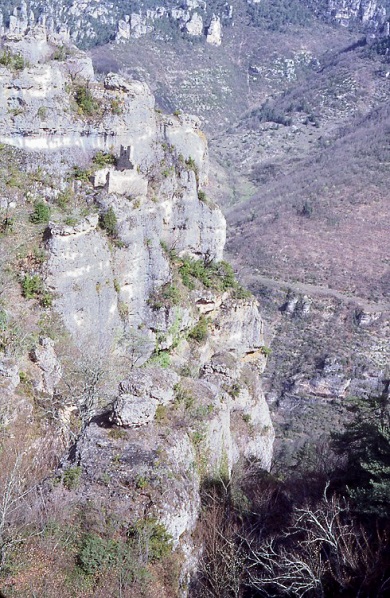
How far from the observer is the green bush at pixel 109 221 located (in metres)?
24.8

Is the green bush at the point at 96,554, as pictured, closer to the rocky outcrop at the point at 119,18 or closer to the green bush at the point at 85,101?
the green bush at the point at 85,101

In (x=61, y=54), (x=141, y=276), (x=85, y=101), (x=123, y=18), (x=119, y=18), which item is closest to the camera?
(x=85, y=101)

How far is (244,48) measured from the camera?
586ft

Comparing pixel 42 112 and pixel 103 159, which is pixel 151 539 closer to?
→ pixel 103 159

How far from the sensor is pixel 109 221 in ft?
81.2

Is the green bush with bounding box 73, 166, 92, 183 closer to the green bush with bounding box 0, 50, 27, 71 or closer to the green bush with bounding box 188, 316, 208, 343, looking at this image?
the green bush with bounding box 0, 50, 27, 71

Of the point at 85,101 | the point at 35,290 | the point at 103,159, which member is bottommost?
the point at 35,290

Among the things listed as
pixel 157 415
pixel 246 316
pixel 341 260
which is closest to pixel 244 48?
pixel 341 260

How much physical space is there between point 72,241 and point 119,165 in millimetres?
5825

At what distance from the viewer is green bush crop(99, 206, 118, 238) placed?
81.3 ft

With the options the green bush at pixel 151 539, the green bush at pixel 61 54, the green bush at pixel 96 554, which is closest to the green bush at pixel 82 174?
the green bush at pixel 61 54

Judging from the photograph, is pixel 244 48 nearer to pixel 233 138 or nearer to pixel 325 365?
pixel 233 138

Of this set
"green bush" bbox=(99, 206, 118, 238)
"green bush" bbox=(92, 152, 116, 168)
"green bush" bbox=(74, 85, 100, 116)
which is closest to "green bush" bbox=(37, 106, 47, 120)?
"green bush" bbox=(74, 85, 100, 116)

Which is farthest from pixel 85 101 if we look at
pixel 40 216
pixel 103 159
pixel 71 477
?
pixel 71 477
